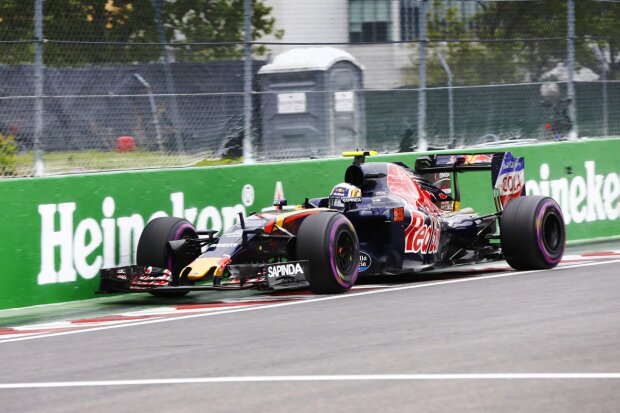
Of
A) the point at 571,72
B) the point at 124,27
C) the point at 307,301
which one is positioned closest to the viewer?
the point at 307,301

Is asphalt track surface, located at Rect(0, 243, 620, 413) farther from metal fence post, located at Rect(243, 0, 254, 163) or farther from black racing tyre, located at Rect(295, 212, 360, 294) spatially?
metal fence post, located at Rect(243, 0, 254, 163)

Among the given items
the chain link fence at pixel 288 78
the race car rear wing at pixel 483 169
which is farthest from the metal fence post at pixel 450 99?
the race car rear wing at pixel 483 169

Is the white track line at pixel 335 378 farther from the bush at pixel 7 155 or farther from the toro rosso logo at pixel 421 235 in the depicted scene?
the toro rosso logo at pixel 421 235

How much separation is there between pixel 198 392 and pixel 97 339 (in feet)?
8.34

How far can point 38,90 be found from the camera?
11695 millimetres

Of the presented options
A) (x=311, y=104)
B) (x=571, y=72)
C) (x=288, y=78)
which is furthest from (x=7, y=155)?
(x=571, y=72)

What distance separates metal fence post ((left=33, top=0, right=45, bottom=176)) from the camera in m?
11.7

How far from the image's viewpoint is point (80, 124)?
1209cm

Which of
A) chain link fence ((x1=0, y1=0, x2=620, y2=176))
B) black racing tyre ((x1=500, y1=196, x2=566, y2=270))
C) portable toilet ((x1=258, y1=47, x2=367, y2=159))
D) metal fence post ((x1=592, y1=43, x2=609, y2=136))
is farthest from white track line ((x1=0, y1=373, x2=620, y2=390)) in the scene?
metal fence post ((x1=592, y1=43, x2=609, y2=136))

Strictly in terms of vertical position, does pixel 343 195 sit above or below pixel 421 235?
above

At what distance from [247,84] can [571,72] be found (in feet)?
18.5

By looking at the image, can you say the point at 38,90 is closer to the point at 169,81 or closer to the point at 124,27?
the point at 124,27

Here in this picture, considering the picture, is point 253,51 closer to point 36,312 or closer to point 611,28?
point 36,312

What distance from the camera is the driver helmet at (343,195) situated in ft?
39.5
